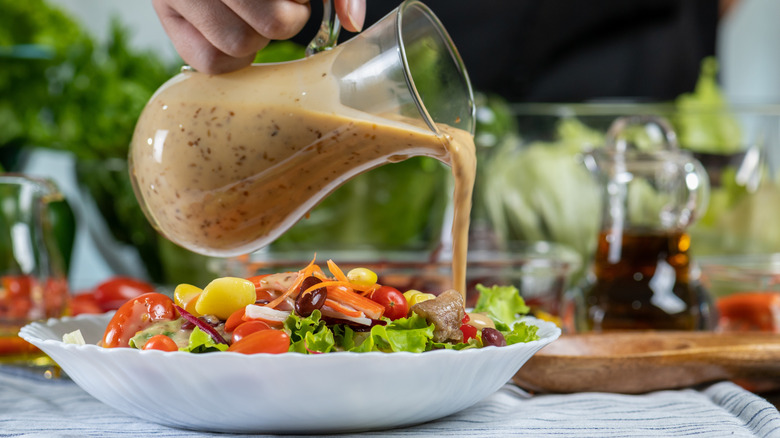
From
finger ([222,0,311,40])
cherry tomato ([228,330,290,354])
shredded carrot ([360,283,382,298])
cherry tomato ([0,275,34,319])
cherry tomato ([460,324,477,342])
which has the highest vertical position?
finger ([222,0,311,40])

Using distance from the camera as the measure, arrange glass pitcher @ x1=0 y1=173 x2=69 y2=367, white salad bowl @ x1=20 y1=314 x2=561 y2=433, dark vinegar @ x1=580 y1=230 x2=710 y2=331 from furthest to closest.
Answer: dark vinegar @ x1=580 y1=230 x2=710 y2=331 → glass pitcher @ x1=0 y1=173 x2=69 y2=367 → white salad bowl @ x1=20 y1=314 x2=561 y2=433

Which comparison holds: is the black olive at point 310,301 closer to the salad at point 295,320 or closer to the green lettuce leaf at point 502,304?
the salad at point 295,320

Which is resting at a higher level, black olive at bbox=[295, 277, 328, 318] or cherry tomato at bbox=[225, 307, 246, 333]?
black olive at bbox=[295, 277, 328, 318]

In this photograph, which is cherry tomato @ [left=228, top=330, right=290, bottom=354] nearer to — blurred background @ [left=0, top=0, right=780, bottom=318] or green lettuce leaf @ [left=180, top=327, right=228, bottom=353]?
green lettuce leaf @ [left=180, top=327, right=228, bottom=353]

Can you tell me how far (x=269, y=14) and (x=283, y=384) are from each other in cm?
56

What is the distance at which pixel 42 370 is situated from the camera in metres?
1.56

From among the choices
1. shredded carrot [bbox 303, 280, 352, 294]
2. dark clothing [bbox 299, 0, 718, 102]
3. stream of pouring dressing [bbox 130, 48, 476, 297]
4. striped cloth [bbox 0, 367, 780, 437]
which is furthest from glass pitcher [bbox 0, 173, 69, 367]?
dark clothing [bbox 299, 0, 718, 102]

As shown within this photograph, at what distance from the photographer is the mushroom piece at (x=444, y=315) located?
1135mm

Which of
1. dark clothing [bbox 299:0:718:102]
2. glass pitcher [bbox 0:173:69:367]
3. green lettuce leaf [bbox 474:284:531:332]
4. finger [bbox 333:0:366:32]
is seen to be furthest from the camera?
dark clothing [bbox 299:0:718:102]

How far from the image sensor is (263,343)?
3.42 ft

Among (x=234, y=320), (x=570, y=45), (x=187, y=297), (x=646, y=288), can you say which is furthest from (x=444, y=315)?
(x=570, y=45)

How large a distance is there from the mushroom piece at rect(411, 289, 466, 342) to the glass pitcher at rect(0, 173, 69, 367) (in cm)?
90

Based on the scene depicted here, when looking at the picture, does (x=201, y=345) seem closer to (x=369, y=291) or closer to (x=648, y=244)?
(x=369, y=291)

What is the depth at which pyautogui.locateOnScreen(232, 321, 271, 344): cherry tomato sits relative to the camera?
1084mm
